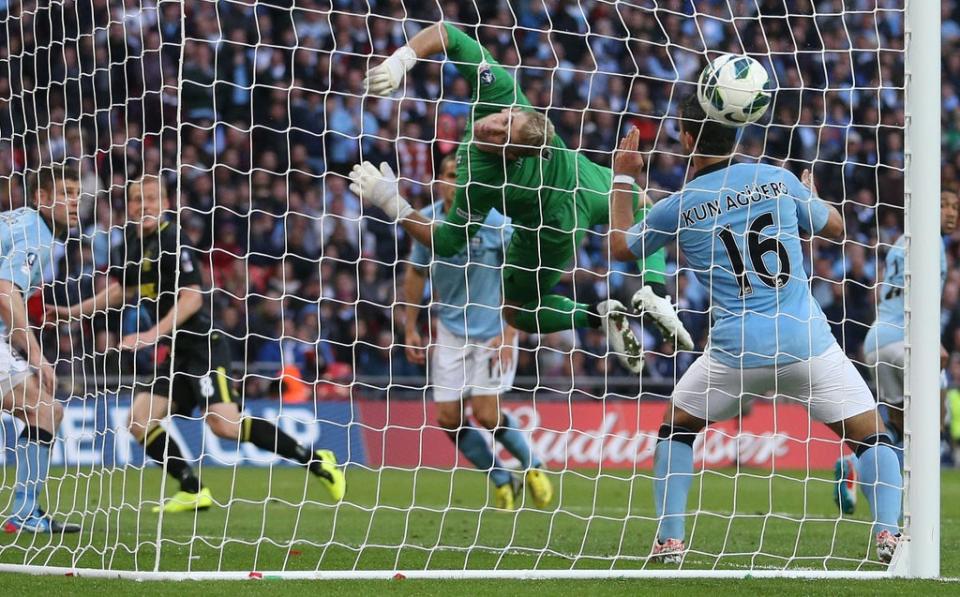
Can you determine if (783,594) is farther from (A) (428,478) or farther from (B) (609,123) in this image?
(B) (609,123)

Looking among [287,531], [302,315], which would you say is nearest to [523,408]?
[302,315]

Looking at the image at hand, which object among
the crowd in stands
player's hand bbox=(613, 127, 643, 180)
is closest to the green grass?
player's hand bbox=(613, 127, 643, 180)

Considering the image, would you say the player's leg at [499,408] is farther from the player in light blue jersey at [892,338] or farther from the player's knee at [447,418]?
the player in light blue jersey at [892,338]

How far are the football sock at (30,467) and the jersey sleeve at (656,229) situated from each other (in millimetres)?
3471

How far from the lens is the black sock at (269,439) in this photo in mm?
8320

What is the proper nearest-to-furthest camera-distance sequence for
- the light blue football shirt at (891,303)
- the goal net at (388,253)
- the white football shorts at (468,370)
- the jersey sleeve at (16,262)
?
1. the jersey sleeve at (16,262)
2. the light blue football shirt at (891,303)
3. the white football shorts at (468,370)
4. the goal net at (388,253)

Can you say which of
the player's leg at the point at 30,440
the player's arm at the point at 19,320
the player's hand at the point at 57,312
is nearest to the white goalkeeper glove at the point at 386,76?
the player's hand at the point at 57,312

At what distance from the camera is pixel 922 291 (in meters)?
5.61

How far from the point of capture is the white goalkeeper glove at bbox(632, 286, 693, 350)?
21.8 feet

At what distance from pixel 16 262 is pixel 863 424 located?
4685 millimetres

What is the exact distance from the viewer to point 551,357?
622 inches

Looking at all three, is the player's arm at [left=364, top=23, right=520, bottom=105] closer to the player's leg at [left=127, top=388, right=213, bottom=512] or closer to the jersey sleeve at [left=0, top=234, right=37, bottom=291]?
the jersey sleeve at [left=0, top=234, right=37, bottom=291]

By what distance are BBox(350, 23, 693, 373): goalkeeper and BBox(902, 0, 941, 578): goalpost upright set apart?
1.27 meters

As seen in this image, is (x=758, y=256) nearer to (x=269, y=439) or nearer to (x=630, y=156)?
(x=630, y=156)
